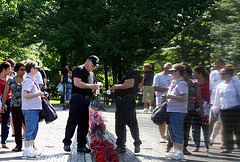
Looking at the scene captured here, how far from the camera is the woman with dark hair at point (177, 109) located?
232 centimetres

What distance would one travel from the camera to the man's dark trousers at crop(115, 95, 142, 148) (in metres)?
3.55

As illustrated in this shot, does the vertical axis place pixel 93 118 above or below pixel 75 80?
below

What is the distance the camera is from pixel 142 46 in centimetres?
2331

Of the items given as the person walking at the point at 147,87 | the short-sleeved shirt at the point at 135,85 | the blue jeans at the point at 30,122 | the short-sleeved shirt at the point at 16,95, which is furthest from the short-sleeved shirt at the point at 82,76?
the person walking at the point at 147,87

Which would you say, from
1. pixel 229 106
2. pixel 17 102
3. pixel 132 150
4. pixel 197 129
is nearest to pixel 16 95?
pixel 17 102

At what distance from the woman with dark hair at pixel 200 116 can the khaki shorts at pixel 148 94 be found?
0.97m

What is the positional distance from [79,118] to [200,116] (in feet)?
17.7

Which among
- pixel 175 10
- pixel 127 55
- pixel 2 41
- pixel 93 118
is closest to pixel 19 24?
pixel 2 41

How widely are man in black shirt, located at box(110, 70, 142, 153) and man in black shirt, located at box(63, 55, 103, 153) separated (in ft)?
9.29

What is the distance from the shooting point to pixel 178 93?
8.07 feet

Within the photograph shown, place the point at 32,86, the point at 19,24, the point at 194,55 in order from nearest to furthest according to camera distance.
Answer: the point at 194,55
the point at 32,86
the point at 19,24

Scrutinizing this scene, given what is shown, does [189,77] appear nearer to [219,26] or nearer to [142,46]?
[219,26]

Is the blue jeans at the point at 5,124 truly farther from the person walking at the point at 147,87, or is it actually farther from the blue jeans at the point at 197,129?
the blue jeans at the point at 197,129

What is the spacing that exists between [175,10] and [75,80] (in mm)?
14296
